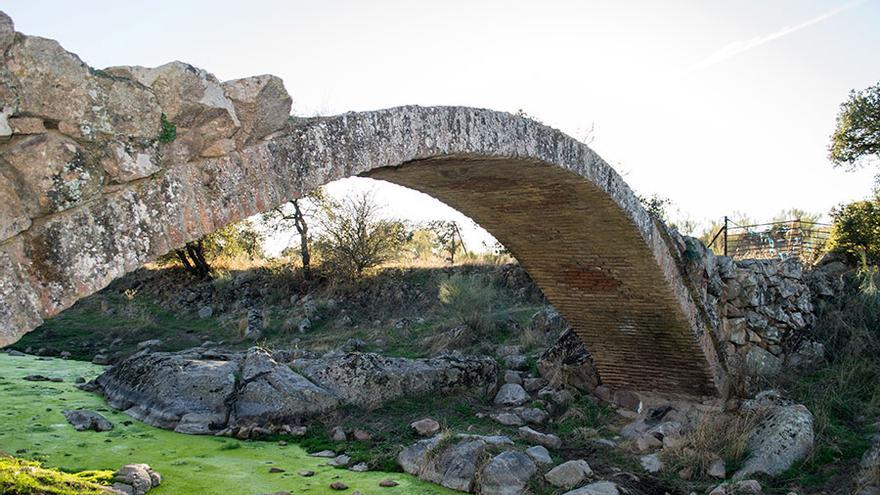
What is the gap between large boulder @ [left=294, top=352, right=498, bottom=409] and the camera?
923 cm

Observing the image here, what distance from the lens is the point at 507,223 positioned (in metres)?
7.73

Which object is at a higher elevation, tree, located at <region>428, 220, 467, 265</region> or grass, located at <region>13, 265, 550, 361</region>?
tree, located at <region>428, 220, 467, 265</region>

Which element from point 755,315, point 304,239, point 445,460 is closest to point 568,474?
point 445,460

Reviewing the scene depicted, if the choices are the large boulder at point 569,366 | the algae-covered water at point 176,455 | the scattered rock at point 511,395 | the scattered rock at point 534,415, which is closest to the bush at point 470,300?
the large boulder at point 569,366

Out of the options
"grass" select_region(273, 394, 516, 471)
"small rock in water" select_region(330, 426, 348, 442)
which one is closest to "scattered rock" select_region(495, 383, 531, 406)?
"grass" select_region(273, 394, 516, 471)

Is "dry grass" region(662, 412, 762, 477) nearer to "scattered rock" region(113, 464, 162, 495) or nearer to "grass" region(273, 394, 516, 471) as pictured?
"grass" region(273, 394, 516, 471)

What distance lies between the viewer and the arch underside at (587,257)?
6.47 meters

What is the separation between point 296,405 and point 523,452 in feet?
9.56

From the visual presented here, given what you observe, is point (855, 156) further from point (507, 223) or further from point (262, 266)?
point (262, 266)

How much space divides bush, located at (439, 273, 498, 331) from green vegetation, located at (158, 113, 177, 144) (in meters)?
8.93

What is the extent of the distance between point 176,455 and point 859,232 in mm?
9821

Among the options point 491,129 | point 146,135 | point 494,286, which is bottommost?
point 494,286

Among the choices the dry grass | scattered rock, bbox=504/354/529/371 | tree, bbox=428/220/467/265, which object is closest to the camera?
the dry grass

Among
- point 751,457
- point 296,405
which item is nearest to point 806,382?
point 751,457
